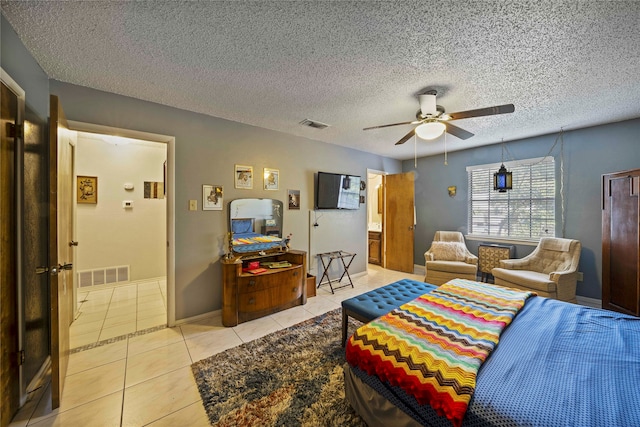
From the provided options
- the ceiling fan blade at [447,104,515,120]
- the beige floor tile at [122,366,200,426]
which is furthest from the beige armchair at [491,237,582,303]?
the beige floor tile at [122,366,200,426]

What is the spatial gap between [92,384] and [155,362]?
41 centimetres

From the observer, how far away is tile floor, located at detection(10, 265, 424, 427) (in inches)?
63.6

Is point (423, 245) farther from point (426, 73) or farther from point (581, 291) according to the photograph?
point (426, 73)

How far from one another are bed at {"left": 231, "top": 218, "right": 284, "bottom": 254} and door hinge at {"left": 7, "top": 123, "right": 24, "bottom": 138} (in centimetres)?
192

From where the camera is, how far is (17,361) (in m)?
1.61

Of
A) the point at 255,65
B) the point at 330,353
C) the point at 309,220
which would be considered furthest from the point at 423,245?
the point at 255,65

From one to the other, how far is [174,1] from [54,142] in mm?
1263

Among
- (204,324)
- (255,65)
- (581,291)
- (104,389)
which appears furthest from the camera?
(581,291)

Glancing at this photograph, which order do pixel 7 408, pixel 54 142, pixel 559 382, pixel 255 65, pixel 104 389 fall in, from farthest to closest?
pixel 255 65
pixel 104 389
pixel 54 142
pixel 7 408
pixel 559 382

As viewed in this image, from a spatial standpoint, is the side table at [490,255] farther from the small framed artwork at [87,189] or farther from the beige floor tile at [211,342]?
the small framed artwork at [87,189]

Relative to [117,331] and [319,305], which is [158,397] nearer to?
[117,331]

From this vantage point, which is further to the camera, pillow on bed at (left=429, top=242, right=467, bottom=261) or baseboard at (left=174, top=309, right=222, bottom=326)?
pillow on bed at (left=429, top=242, right=467, bottom=261)

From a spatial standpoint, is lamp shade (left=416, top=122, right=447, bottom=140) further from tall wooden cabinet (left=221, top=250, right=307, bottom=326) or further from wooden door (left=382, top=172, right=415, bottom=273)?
wooden door (left=382, top=172, right=415, bottom=273)

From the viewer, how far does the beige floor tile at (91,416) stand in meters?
1.56
